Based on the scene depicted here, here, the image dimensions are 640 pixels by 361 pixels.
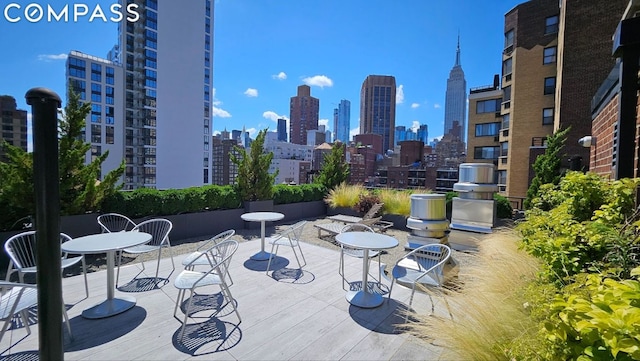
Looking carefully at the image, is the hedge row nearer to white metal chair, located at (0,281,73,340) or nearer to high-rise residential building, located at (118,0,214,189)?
white metal chair, located at (0,281,73,340)

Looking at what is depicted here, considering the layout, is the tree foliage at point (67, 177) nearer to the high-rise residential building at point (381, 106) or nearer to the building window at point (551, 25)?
the building window at point (551, 25)

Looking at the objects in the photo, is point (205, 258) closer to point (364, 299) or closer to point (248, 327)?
point (248, 327)

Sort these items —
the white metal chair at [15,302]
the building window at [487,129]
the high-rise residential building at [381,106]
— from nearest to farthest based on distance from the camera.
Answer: the white metal chair at [15,302] → the building window at [487,129] → the high-rise residential building at [381,106]

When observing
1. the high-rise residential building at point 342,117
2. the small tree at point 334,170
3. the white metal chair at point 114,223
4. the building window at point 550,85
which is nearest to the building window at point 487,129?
the building window at point 550,85

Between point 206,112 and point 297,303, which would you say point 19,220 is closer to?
point 297,303

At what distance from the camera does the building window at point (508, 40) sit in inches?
873

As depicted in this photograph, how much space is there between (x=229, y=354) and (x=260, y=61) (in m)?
21.2

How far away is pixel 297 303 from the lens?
11.9ft

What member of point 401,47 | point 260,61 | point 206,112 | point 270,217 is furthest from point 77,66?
point 270,217

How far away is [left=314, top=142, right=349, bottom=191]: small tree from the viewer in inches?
454

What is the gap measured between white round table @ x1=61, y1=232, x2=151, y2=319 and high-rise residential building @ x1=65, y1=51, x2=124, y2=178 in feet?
178

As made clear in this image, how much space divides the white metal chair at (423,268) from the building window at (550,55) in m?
23.0

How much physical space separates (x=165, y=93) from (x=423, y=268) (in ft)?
195

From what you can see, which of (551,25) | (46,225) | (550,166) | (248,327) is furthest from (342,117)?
(46,225)
